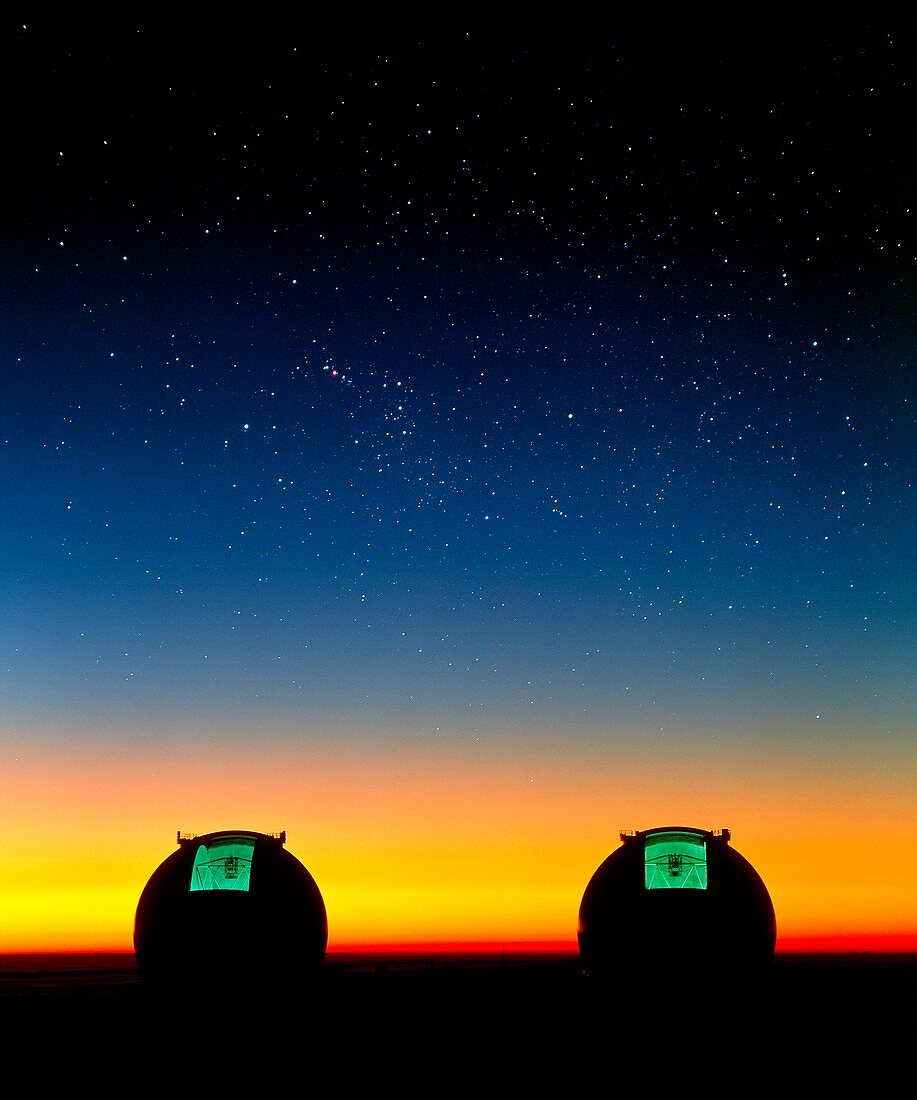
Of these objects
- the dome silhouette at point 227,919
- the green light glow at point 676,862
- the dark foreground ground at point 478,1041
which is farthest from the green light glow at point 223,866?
the green light glow at point 676,862

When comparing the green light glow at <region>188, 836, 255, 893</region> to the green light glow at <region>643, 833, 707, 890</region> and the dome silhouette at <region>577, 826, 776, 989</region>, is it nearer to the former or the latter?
the dome silhouette at <region>577, 826, 776, 989</region>

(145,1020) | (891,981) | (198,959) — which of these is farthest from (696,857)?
(891,981)

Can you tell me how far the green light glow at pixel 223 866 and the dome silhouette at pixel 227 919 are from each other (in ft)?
0.05

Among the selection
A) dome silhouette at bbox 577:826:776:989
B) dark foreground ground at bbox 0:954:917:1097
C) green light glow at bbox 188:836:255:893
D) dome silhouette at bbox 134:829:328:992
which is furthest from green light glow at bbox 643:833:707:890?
green light glow at bbox 188:836:255:893

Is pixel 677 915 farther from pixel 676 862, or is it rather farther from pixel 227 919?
pixel 227 919

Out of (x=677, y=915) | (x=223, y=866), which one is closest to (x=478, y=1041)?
(x=677, y=915)

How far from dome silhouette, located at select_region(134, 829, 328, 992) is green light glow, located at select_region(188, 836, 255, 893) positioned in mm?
15

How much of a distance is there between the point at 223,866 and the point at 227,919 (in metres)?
0.83

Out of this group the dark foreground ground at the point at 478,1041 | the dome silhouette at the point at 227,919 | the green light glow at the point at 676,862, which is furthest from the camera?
the green light glow at the point at 676,862

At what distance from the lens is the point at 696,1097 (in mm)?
9953

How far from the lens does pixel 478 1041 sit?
42.6 ft

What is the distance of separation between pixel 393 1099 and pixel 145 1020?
6368mm

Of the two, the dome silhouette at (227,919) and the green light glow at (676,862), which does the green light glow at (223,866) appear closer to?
the dome silhouette at (227,919)

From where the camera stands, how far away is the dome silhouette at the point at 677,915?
14.1m
